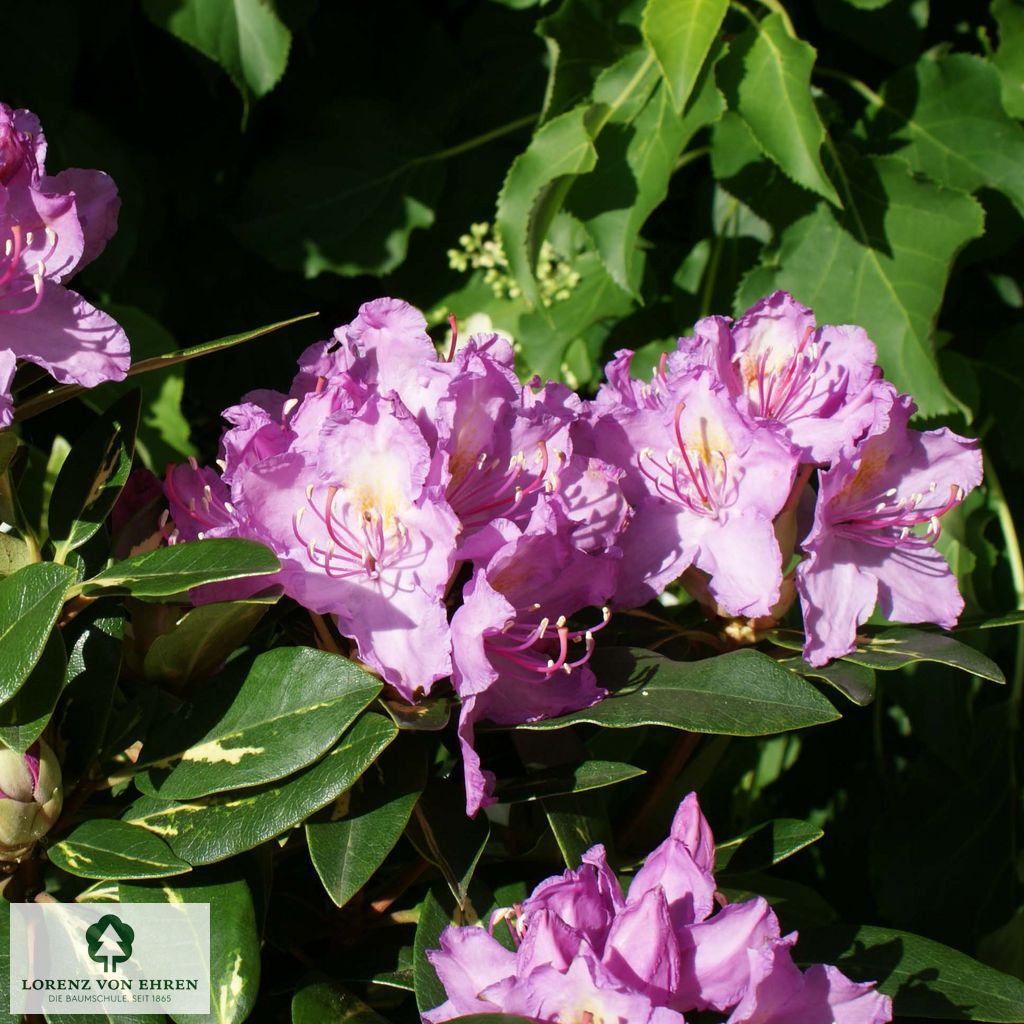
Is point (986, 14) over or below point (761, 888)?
over

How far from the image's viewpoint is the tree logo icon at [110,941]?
580 millimetres

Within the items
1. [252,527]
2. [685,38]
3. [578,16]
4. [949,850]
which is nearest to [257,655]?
[252,527]

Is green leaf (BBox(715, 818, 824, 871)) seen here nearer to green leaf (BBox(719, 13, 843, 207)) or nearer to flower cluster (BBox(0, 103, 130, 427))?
flower cluster (BBox(0, 103, 130, 427))

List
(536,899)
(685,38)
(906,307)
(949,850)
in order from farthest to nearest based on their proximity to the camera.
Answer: (949,850)
(906,307)
(685,38)
(536,899)

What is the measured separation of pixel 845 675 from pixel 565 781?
0.15 metres

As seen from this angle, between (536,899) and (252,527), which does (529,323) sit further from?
(536,899)

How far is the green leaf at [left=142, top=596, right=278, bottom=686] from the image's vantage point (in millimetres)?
599

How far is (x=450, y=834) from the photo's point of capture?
61 centimetres

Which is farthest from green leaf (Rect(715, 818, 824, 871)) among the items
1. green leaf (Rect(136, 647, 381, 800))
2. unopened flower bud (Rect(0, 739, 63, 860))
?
unopened flower bud (Rect(0, 739, 63, 860))

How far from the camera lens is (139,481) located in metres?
0.71

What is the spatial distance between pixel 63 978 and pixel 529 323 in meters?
0.97

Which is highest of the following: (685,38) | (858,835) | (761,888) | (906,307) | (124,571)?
(685,38)

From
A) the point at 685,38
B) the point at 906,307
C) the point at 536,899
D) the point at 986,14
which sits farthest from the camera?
the point at 986,14

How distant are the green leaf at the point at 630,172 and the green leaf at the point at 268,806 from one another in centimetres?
70
